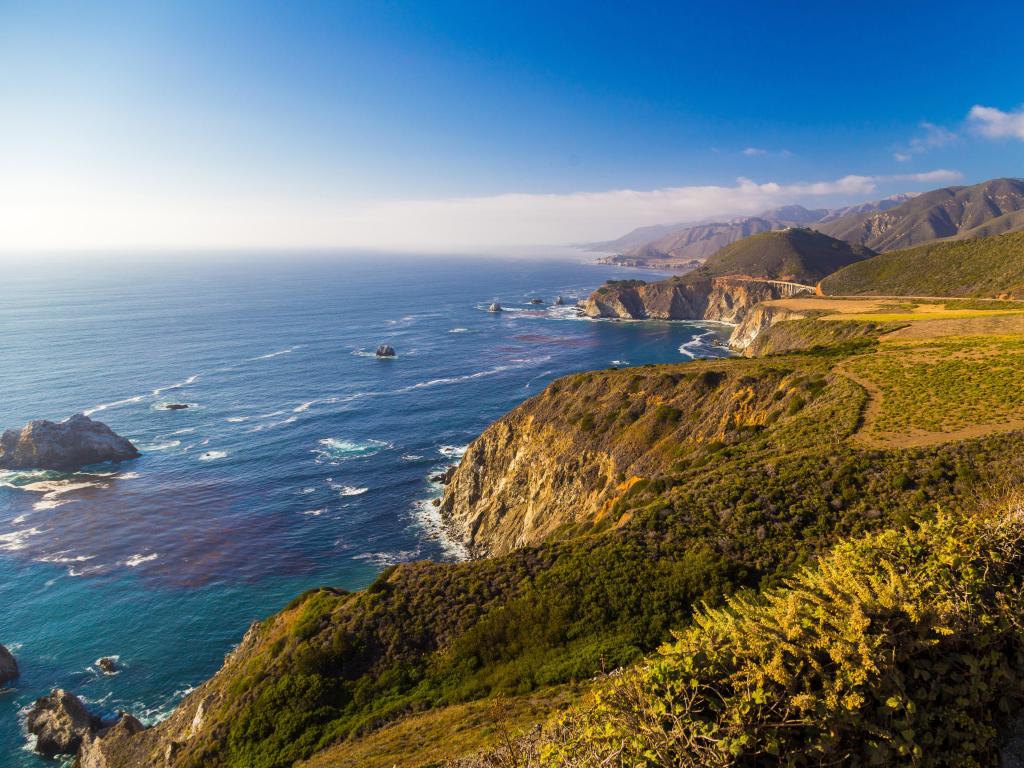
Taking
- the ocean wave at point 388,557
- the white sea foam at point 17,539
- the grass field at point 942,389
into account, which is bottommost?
the ocean wave at point 388,557

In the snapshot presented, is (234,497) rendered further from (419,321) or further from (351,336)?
(419,321)

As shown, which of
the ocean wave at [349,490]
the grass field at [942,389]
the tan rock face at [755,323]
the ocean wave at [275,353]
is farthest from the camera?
the tan rock face at [755,323]

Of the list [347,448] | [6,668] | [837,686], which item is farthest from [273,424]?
[837,686]

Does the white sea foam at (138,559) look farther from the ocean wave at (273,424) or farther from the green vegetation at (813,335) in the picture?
the green vegetation at (813,335)

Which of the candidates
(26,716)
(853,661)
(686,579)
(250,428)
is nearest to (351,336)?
(250,428)

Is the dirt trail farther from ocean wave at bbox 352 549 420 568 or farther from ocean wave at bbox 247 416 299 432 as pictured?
ocean wave at bbox 247 416 299 432

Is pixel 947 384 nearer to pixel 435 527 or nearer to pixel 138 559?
pixel 435 527

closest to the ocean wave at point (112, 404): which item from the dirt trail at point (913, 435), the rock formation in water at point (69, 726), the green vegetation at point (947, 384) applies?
the rock formation in water at point (69, 726)
